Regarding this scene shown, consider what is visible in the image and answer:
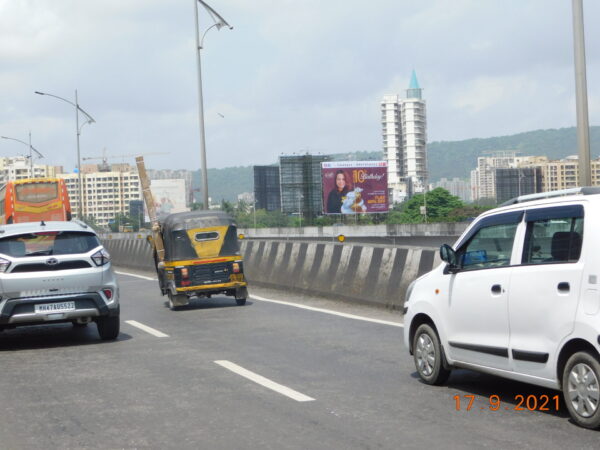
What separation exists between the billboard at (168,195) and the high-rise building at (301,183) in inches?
686

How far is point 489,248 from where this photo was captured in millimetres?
7844

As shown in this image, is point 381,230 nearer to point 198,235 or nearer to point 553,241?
point 198,235

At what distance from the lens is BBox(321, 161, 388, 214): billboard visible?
11500 centimetres

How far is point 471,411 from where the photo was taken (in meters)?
7.25

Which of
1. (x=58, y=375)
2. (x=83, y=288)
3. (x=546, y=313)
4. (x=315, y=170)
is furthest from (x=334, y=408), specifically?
(x=315, y=170)

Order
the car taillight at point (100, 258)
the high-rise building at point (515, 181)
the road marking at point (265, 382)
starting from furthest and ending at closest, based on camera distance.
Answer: the high-rise building at point (515, 181), the car taillight at point (100, 258), the road marking at point (265, 382)

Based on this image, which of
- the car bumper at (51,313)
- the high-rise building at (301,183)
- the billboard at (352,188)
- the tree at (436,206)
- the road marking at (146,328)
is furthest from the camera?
the high-rise building at (301,183)

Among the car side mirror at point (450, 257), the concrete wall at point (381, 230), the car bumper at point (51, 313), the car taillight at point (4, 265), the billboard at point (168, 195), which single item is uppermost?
the billboard at point (168, 195)

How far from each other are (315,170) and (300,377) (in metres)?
158

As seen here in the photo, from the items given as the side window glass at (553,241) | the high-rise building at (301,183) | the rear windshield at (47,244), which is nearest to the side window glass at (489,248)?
the side window glass at (553,241)

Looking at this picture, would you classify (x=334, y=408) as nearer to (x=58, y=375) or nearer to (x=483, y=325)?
(x=483, y=325)

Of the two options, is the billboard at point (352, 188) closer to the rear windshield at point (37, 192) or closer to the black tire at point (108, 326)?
the rear windshield at point (37, 192)

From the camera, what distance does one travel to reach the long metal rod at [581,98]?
15.2 metres

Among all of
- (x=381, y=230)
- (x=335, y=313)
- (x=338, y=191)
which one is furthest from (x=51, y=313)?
(x=338, y=191)
